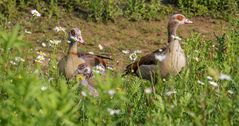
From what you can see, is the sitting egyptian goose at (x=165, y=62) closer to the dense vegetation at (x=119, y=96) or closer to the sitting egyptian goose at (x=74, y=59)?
the dense vegetation at (x=119, y=96)

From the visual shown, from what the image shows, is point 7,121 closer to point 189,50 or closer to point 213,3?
point 189,50

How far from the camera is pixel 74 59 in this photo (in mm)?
9562

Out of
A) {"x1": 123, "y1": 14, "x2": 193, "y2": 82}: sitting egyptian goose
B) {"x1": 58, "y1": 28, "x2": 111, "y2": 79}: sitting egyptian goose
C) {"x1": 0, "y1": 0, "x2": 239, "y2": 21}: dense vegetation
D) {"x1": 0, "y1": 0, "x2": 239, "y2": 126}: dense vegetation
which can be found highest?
{"x1": 0, "y1": 0, "x2": 239, "y2": 126}: dense vegetation

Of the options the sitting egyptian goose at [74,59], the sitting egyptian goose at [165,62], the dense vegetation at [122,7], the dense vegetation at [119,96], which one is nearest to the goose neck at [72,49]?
the sitting egyptian goose at [74,59]

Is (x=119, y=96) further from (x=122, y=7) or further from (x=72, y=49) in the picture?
(x=122, y=7)

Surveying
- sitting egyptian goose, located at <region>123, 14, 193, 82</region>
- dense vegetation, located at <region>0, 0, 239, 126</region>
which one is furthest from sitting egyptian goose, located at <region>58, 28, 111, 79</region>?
dense vegetation, located at <region>0, 0, 239, 126</region>

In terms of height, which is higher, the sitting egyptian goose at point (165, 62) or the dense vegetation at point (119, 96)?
the dense vegetation at point (119, 96)

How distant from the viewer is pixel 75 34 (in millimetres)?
9781

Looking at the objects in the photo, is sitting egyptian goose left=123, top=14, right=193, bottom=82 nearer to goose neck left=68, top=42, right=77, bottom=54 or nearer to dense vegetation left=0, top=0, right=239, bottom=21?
goose neck left=68, top=42, right=77, bottom=54

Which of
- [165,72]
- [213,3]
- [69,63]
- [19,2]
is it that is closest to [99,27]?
[19,2]

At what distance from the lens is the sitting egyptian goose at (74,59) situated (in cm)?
910

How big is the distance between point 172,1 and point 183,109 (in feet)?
32.5

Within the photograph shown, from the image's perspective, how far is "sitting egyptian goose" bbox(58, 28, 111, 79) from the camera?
29.9ft

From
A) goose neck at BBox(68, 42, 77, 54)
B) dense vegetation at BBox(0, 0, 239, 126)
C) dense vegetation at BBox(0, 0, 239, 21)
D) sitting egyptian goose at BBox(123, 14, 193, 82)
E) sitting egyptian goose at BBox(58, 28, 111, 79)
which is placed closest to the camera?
dense vegetation at BBox(0, 0, 239, 126)
